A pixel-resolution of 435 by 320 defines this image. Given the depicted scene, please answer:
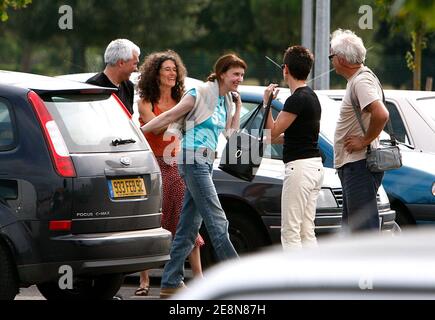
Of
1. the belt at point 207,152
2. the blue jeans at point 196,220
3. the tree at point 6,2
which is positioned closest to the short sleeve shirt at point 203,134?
the belt at point 207,152

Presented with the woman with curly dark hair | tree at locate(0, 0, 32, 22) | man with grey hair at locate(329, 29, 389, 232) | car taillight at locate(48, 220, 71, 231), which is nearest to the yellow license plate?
car taillight at locate(48, 220, 71, 231)

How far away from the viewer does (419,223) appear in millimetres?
10977

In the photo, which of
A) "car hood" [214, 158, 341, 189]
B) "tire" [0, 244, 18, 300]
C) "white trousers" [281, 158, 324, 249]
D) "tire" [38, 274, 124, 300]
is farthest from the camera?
"car hood" [214, 158, 341, 189]

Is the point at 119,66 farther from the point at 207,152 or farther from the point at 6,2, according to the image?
the point at 6,2

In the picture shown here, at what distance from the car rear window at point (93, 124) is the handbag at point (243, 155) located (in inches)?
35.2

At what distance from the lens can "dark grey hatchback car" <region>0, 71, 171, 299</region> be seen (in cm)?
721

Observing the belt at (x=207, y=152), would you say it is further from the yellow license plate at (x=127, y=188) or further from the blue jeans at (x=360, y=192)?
the blue jeans at (x=360, y=192)

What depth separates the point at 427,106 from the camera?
11.9 metres

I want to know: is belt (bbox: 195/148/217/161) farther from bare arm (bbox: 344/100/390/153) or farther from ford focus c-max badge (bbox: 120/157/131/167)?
bare arm (bbox: 344/100/390/153)

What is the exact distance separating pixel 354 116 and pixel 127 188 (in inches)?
68.7

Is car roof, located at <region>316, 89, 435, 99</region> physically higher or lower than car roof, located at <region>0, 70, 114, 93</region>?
lower

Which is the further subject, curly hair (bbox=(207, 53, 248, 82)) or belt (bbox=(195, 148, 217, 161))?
curly hair (bbox=(207, 53, 248, 82))

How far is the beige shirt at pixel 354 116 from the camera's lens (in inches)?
325
